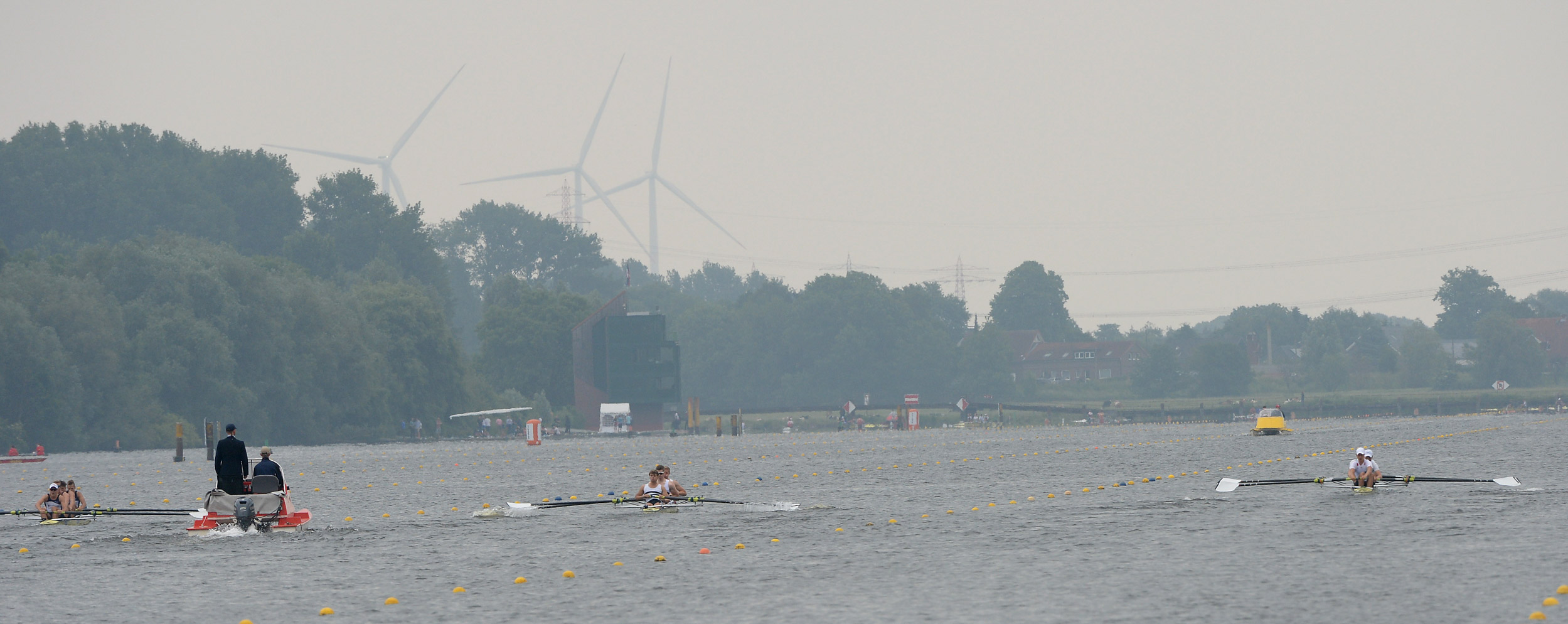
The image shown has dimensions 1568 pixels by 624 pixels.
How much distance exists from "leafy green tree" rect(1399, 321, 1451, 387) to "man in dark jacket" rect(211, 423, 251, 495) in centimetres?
17574

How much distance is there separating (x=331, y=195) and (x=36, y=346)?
68871mm

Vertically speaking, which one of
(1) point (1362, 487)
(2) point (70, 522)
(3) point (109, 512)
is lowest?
(1) point (1362, 487)

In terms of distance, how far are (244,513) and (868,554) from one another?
1244cm

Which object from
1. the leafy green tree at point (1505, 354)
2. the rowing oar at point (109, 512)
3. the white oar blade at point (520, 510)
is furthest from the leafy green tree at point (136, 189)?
the leafy green tree at point (1505, 354)

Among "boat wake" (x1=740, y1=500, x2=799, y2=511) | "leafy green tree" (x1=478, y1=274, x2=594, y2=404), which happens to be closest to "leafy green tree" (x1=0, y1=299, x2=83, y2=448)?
"boat wake" (x1=740, y1=500, x2=799, y2=511)

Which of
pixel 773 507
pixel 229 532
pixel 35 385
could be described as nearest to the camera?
pixel 229 532

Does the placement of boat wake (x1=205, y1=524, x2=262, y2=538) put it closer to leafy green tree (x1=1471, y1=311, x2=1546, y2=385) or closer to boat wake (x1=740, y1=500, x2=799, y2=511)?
boat wake (x1=740, y1=500, x2=799, y2=511)

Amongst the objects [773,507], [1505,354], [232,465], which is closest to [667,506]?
[773,507]

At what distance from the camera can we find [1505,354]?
184m

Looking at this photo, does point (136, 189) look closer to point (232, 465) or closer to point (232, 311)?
point (232, 311)

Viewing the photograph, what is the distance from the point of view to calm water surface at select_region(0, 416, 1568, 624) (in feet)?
68.5

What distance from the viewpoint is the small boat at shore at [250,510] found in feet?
102

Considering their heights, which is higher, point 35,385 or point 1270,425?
point 35,385

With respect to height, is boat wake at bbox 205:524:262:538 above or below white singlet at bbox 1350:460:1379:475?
below
